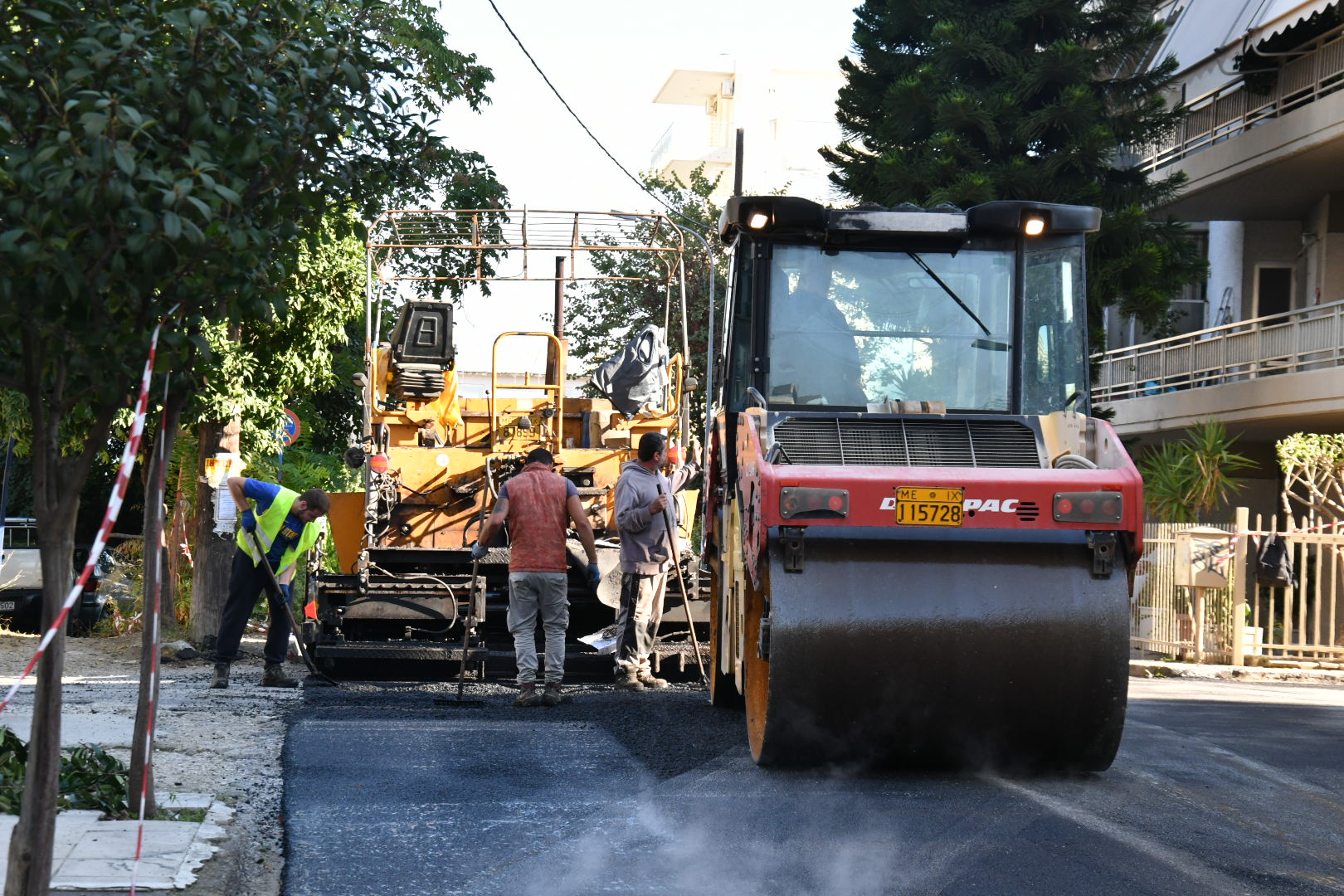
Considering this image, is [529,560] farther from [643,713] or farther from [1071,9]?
[1071,9]

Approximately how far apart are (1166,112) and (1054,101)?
1687mm

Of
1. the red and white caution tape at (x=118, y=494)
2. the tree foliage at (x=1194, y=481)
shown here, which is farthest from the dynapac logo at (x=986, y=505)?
the tree foliage at (x=1194, y=481)

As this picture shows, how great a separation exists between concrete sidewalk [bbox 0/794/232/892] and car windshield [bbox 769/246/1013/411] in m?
3.66

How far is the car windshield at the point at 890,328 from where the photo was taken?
316 inches

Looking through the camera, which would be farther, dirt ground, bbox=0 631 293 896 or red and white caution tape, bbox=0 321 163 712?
dirt ground, bbox=0 631 293 896

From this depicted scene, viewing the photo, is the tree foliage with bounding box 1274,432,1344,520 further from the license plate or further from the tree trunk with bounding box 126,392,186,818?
the tree trunk with bounding box 126,392,186,818

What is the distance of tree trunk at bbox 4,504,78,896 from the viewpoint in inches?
170

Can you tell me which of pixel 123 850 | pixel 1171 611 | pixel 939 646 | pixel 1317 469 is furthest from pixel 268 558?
pixel 1317 469

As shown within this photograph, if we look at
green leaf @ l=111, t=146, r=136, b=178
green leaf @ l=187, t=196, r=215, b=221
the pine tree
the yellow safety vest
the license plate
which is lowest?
the yellow safety vest

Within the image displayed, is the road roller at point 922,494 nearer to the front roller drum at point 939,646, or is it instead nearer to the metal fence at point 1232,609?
the front roller drum at point 939,646

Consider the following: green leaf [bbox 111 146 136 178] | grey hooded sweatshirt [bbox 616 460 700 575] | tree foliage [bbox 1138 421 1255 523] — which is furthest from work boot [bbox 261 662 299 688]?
tree foliage [bbox 1138 421 1255 523]

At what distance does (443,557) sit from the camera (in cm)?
1146

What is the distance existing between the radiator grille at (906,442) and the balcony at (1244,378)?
12963 millimetres

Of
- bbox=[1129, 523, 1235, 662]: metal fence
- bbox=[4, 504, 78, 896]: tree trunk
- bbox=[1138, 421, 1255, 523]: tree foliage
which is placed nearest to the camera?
bbox=[4, 504, 78, 896]: tree trunk
